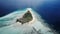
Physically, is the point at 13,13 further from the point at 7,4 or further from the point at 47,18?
the point at 47,18

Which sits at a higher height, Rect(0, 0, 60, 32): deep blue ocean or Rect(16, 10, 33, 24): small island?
Rect(0, 0, 60, 32): deep blue ocean

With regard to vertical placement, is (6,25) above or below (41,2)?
below

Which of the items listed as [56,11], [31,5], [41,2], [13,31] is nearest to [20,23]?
[13,31]

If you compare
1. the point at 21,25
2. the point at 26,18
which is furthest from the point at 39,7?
the point at 21,25

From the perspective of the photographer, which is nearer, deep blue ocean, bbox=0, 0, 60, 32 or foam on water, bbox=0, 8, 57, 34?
foam on water, bbox=0, 8, 57, 34

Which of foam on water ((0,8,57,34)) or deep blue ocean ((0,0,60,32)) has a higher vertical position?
deep blue ocean ((0,0,60,32))
